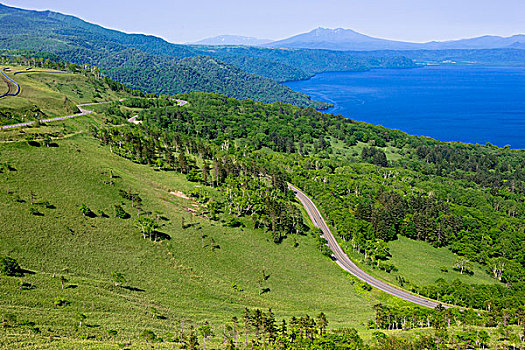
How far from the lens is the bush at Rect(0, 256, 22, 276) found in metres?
58.3

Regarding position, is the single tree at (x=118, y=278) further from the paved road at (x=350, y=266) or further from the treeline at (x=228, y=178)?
the paved road at (x=350, y=266)

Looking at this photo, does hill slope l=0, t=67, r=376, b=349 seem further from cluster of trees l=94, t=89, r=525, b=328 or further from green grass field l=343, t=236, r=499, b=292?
green grass field l=343, t=236, r=499, b=292

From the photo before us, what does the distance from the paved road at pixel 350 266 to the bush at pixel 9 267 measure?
90683 millimetres

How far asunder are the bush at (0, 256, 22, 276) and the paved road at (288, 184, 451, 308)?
90683 mm

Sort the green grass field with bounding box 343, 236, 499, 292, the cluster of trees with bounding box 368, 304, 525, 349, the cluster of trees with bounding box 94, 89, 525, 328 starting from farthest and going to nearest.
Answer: the cluster of trees with bounding box 94, 89, 525, 328
the green grass field with bounding box 343, 236, 499, 292
the cluster of trees with bounding box 368, 304, 525, 349

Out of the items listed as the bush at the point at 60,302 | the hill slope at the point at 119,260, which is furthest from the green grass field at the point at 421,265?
the bush at the point at 60,302

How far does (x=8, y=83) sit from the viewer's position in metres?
191

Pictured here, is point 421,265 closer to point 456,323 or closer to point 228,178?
point 456,323

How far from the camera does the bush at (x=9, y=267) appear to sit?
58312 millimetres

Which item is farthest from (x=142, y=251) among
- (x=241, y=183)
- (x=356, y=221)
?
(x=356, y=221)

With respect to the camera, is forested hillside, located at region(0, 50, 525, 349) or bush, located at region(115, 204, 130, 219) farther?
bush, located at region(115, 204, 130, 219)

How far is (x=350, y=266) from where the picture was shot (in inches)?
4476

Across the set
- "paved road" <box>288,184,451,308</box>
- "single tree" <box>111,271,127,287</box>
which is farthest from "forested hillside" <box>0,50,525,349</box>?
"paved road" <box>288,184,451,308</box>

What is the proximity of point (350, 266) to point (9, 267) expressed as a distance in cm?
9540
